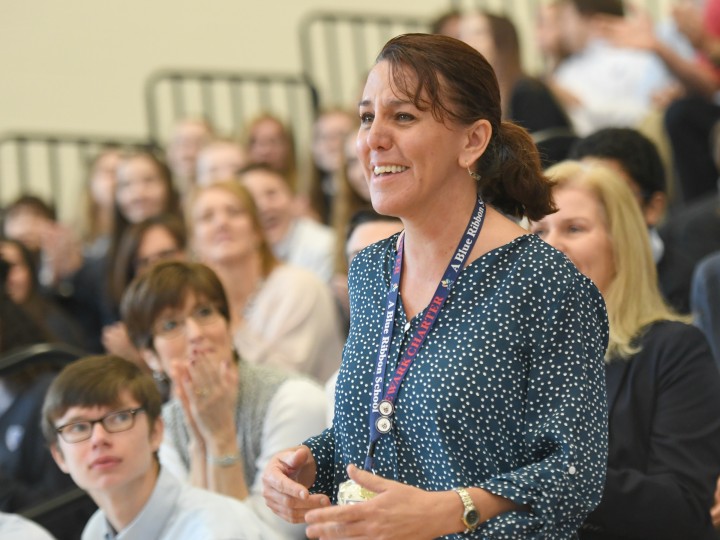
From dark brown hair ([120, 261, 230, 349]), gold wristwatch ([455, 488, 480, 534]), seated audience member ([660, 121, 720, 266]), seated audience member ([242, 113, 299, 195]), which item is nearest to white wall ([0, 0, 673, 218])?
seated audience member ([242, 113, 299, 195])

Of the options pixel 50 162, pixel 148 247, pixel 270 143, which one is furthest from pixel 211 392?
pixel 50 162

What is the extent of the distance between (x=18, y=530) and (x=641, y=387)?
5.09 ft

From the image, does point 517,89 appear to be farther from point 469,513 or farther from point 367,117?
point 469,513

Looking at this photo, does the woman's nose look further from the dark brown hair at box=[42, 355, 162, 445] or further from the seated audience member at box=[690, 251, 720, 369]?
the seated audience member at box=[690, 251, 720, 369]

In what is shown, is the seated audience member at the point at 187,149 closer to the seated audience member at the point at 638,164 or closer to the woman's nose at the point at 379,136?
the seated audience member at the point at 638,164

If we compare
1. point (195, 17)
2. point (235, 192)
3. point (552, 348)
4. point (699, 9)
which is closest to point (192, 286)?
point (235, 192)

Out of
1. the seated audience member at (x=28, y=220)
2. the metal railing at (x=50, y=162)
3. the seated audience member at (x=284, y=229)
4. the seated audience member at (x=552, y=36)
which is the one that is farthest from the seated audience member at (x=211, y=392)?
the metal railing at (x=50, y=162)

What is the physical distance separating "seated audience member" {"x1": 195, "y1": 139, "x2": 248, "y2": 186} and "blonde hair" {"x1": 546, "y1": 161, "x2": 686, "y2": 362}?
10.3 ft

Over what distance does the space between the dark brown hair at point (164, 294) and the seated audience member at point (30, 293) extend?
1561 millimetres

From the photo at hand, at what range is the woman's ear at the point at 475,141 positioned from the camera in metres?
2.00

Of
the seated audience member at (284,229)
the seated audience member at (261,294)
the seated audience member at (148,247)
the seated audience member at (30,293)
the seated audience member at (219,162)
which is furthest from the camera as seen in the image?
the seated audience member at (219,162)

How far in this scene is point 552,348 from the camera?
190cm

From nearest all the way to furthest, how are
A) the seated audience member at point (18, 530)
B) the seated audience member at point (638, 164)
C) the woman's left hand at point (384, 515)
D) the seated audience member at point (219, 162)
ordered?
the woman's left hand at point (384, 515)
the seated audience member at point (18, 530)
the seated audience member at point (638, 164)
the seated audience member at point (219, 162)

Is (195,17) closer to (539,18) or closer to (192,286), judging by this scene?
(539,18)
